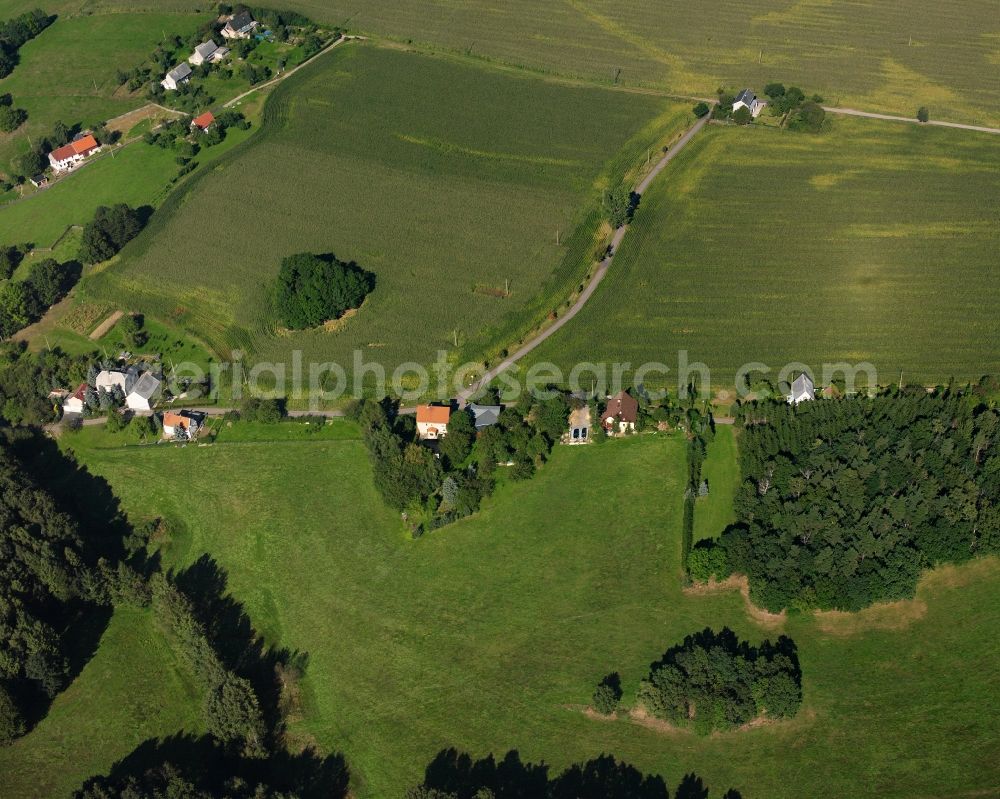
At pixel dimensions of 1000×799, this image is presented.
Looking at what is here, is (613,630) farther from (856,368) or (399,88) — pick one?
(399,88)

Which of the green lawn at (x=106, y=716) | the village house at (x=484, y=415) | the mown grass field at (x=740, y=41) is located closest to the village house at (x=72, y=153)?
the mown grass field at (x=740, y=41)

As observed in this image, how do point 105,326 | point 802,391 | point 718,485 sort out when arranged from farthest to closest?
1. point 105,326
2. point 802,391
3. point 718,485

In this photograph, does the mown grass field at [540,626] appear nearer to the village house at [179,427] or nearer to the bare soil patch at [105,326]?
the village house at [179,427]

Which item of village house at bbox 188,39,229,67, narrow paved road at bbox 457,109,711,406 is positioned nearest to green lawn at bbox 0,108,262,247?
village house at bbox 188,39,229,67

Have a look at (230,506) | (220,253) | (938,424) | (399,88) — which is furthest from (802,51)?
(230,506)

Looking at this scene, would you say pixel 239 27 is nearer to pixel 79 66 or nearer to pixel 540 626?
pixel 79 66

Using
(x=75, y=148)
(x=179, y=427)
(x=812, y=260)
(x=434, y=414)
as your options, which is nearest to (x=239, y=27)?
(x=75, y=148)
